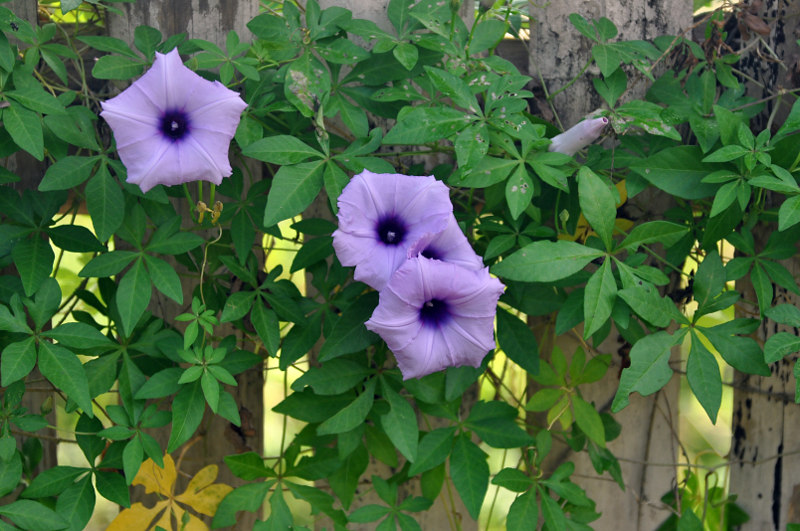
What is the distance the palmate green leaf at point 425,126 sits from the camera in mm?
1279

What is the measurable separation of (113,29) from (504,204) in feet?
2.82

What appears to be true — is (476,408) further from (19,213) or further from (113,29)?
(113,29)

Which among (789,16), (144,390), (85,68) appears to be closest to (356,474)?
(144,390)

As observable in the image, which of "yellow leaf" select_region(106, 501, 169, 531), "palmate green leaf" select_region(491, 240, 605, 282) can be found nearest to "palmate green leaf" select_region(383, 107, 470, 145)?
"palmate green leaf" select_region(491, 240, 605, 282)

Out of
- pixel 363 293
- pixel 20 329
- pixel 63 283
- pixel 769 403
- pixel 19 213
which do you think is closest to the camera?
pixel 20 329

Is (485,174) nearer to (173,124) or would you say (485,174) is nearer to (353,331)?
(353,331)

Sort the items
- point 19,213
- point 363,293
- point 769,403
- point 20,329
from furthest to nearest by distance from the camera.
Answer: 1. point 769,403
2. point 363,293
3. point 19,213
4. point 20,329

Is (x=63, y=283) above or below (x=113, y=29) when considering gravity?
below

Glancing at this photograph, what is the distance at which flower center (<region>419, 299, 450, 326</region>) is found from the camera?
3.98 ft

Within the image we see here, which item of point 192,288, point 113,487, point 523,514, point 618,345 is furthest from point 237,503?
point 618,345

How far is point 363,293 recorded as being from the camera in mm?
1482

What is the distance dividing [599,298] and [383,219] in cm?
38

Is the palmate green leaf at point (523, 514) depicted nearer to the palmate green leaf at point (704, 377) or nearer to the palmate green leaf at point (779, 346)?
the palmate green leaf at point (704, 377)

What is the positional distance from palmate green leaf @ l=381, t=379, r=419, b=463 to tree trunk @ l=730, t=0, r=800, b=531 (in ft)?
2.53
